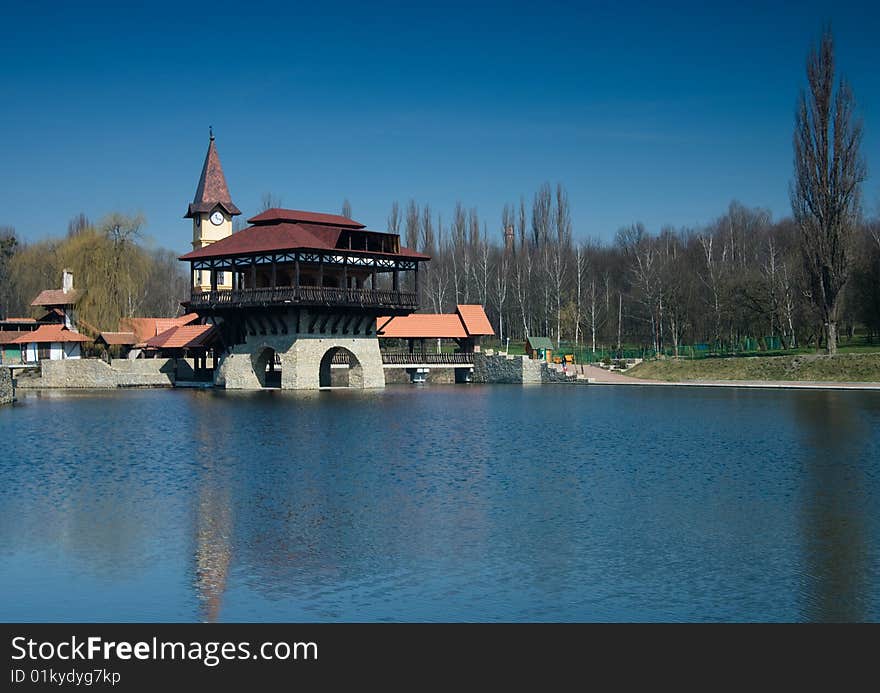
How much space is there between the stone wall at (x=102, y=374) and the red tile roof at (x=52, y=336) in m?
4.37

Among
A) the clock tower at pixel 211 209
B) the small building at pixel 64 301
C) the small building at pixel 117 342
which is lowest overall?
the small building at pixel 117 342

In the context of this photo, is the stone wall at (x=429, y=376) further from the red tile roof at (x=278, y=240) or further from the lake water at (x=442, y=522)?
the lake water at (x=442, y=522)

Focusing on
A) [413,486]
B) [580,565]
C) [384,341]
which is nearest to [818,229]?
[384,341]

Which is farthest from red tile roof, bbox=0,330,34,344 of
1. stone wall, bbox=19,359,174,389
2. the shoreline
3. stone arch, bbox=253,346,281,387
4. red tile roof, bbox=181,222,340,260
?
the shoreline

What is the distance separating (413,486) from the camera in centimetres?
1836

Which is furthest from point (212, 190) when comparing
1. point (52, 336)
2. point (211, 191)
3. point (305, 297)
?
point (305, 297)

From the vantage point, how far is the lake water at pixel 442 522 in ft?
34.6

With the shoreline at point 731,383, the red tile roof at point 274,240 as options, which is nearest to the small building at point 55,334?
the red tile roof at point 274,240

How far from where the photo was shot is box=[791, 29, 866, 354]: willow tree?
4775cm

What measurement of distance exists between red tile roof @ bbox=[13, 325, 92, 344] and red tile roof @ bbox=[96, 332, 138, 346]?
180 cm

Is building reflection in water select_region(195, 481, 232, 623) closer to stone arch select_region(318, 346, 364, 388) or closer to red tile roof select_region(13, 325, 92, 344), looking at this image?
stone arch select_region(318, 346, 364, 388)

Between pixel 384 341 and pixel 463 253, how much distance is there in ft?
66.1

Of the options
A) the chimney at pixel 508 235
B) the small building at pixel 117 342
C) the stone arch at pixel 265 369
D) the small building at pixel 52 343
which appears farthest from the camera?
the chimney at pixel 508 235

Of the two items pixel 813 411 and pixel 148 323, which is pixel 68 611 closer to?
pixel 813 411
